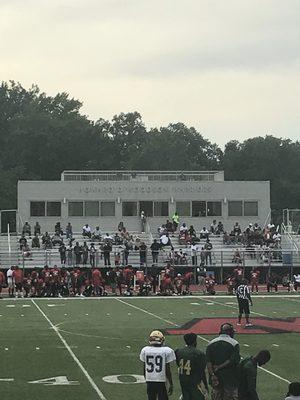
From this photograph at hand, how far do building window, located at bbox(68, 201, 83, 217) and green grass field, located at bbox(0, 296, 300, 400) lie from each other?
2184 cm

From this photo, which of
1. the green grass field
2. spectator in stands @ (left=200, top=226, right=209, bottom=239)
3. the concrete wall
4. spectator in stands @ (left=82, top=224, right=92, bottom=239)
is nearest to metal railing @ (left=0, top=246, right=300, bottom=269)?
spectator in stands @ (left=200, top=226, right=209, bottom=239)

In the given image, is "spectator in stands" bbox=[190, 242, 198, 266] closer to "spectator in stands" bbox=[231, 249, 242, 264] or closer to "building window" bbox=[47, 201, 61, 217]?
"spectator in stands" bbox=[231, 249, 242, 264]

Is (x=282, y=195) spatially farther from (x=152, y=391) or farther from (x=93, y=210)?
(x=152, y=391)

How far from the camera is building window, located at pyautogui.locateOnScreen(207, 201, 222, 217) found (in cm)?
5706

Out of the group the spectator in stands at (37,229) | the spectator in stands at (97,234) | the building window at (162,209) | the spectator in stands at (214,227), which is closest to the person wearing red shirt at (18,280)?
the spectator in stands at (97,234)

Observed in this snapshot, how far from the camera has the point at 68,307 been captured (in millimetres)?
31078

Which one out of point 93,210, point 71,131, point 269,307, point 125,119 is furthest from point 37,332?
point 125,119

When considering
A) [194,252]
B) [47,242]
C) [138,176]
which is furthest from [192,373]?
[138,176]

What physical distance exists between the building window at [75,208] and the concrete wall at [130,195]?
242mm

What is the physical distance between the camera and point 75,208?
185ft

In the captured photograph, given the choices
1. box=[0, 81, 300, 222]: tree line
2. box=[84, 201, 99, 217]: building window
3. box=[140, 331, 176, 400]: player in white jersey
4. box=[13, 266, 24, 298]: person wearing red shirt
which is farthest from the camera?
box=[0, 81, 300, 222]: tree line

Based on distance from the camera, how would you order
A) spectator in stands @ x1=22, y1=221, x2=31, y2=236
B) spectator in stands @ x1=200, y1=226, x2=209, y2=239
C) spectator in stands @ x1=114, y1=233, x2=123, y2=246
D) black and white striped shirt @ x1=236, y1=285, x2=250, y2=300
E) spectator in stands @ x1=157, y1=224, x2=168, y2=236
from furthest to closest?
spectator in stands @ x1=22, y1=221, x2=31, y2=236, spectator in stands @ x1=157, y1=224, x2=168, y2=236, spectator in stands @ x1=200, y1=226, x2=209, y2=239, spectator in stands @ x1=114, y1=233, x2=123, y2=246, black and white striped shirt @ x1=236, y1=285, x2=250, y2=300

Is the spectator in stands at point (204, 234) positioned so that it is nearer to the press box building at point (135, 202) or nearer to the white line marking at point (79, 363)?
the press box building at point (135, 202)

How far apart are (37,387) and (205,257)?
32.5 m
